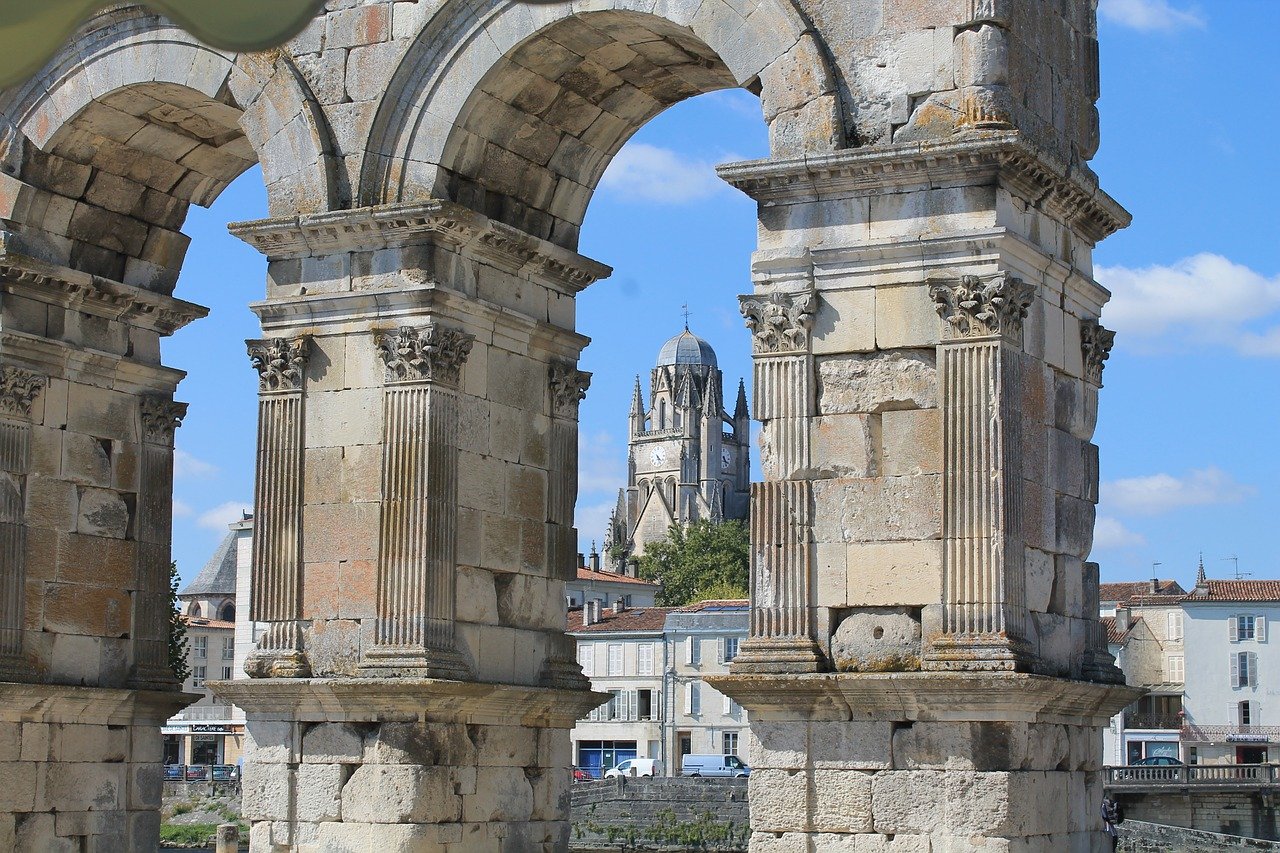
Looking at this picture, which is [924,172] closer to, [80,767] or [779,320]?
[779,320]

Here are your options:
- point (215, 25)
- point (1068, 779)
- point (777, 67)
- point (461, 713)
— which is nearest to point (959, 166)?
point (777, 67)

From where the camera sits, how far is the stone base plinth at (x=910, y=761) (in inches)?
469

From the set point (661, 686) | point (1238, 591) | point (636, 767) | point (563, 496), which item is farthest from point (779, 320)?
point (661, 686)

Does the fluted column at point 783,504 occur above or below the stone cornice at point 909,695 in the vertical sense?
above

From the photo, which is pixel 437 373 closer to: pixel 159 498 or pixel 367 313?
pixel 367 313

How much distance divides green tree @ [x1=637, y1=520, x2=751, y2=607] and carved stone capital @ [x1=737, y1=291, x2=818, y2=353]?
85.6 m

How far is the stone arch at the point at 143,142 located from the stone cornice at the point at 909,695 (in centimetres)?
551

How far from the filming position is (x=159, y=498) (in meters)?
18.2

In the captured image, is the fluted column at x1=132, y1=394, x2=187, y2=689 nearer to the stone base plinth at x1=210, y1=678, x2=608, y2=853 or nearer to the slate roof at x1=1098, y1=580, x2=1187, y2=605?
the stone base plinth at x1=210, y1=678, x2=608, y2=853

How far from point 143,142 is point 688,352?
405 ft

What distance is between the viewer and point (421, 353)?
14312mm

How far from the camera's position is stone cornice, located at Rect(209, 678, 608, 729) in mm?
13812

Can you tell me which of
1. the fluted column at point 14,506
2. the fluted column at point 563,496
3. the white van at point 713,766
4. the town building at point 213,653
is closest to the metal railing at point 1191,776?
the white van at point 713,766

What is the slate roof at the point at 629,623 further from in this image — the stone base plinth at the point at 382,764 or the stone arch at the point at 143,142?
the stone base plinth at the point at 382,764
